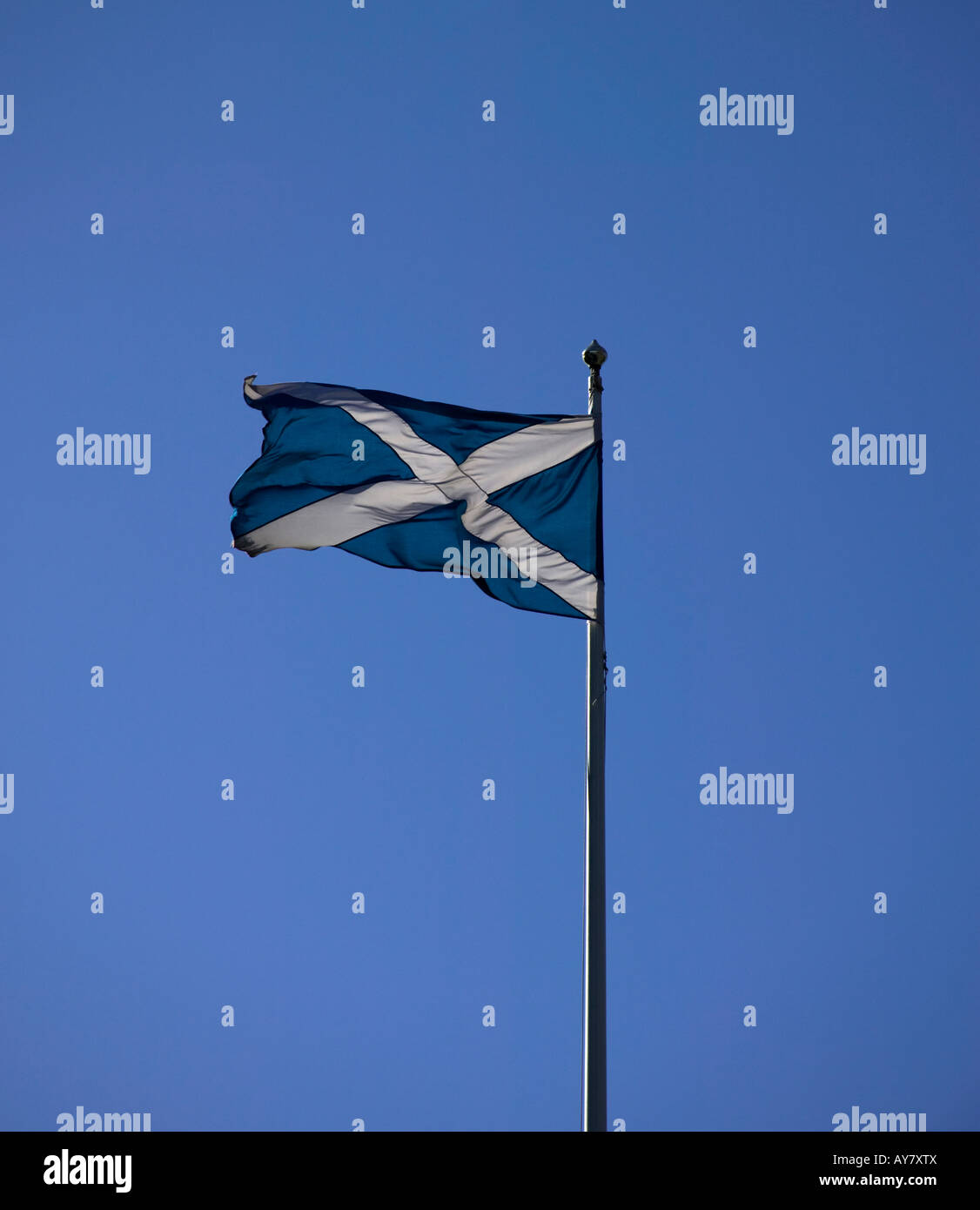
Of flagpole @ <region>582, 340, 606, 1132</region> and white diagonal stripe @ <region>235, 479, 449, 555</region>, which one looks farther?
white diagonal stripe @ <region>235, 479, 449, 555</region>

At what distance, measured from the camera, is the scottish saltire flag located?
2038 cm

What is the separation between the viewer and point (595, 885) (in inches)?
705

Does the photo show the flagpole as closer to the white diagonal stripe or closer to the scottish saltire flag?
the scottish saltire flag

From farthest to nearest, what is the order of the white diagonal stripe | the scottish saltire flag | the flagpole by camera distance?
the white diagonal stripe < the scottish saltire flag < the flagpole

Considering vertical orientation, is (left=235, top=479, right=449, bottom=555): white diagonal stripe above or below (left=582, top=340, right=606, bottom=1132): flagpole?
above

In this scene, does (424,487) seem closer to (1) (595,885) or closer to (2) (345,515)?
(2) (345,515)

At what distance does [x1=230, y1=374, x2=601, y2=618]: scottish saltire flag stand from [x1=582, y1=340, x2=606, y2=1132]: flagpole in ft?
3.47

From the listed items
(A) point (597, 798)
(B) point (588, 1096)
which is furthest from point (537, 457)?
(B) point (588, 1096)

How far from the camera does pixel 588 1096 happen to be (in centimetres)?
1702

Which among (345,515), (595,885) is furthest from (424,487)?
(595,885)

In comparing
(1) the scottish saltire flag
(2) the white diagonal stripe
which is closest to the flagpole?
(1) the scottish saltire flag
